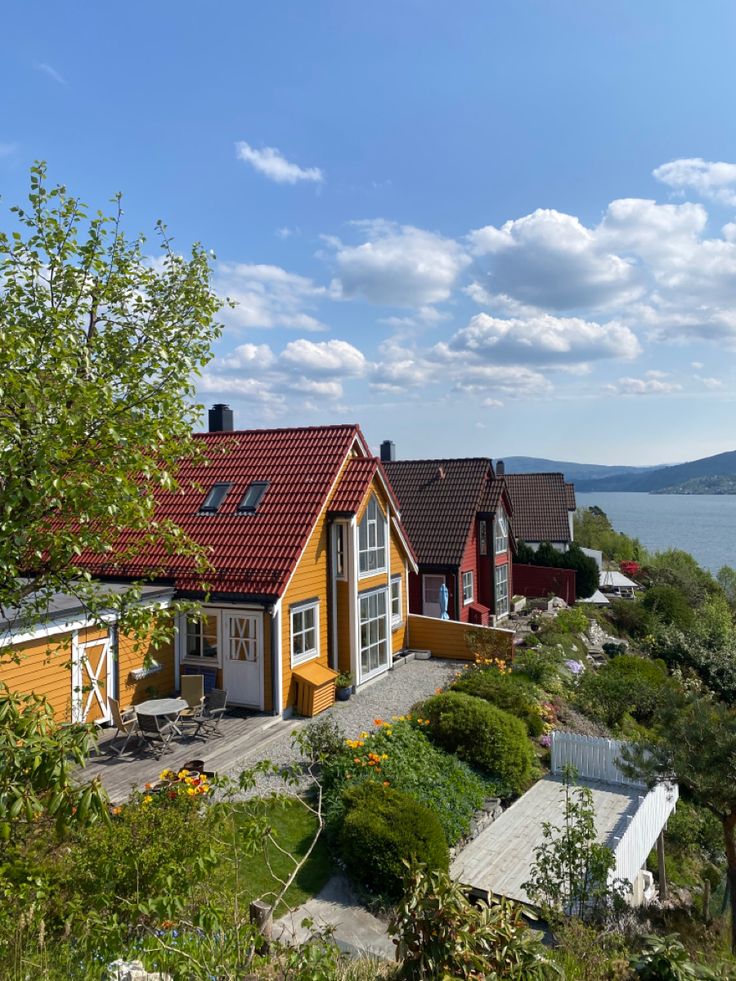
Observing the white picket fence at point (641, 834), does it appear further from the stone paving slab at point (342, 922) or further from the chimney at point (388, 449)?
the chimney at point (388, 449)

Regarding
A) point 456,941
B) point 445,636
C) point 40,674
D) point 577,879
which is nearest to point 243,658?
point 40,674

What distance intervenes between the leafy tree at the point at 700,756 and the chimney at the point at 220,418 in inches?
659

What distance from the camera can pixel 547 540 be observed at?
41031 millimetres

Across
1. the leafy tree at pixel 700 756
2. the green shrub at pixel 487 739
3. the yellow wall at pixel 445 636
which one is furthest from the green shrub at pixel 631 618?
the leafy tree at pixel 700 756

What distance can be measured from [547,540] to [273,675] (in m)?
29.3

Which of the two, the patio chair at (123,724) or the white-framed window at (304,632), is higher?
the white-framed window at (304,632)

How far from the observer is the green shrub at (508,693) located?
16.2 meters

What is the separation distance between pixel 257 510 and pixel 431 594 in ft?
38.0

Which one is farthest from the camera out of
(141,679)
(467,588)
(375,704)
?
(467,588)

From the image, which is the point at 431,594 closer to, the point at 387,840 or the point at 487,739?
the point at 487,739

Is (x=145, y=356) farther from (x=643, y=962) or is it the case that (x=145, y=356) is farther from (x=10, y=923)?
(x=643, y=962)

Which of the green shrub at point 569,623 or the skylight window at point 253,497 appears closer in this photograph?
the skylight window at point 253,497

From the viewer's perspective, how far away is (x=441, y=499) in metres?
28.2

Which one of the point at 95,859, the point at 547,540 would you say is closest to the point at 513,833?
the point at 95,859
